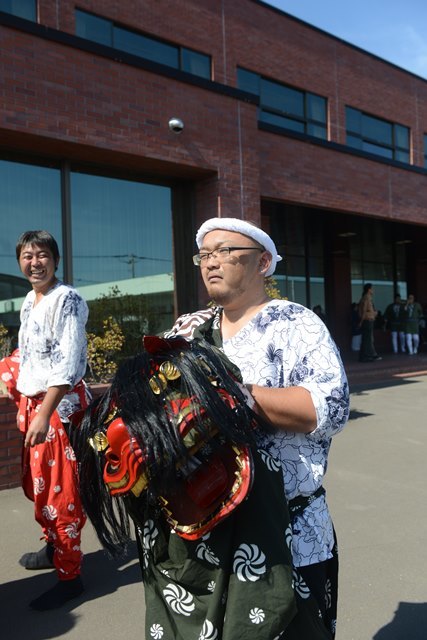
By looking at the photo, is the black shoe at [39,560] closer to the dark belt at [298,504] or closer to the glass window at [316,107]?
the dark belt at [298,504]

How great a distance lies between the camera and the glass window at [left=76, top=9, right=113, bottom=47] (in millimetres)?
8945

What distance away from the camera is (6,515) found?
159 inches

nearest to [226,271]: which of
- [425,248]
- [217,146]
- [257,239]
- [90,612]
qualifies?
[257,239]

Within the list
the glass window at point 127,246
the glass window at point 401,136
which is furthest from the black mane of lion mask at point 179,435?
the glass window at point 401,136

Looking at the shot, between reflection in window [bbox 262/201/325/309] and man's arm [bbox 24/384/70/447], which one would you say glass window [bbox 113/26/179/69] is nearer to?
reflection in window [bbox 262/201/325/309]

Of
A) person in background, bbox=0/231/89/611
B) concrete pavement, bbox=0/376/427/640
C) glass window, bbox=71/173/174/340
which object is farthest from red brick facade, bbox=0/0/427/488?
person in background, bbox=0/231/89/611

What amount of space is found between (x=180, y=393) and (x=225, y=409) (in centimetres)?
11

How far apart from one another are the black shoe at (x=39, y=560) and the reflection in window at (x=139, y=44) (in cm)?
841

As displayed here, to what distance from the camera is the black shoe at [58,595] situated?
2.74 metres

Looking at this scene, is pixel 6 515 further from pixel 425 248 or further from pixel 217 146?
pixel 425 248

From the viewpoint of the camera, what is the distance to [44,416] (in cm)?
255

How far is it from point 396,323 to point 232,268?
1450 centimetres

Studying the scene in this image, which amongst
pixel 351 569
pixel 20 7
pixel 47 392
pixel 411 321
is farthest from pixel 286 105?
pixel 47 392

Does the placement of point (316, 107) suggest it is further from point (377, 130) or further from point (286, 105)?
point (377, 130)
